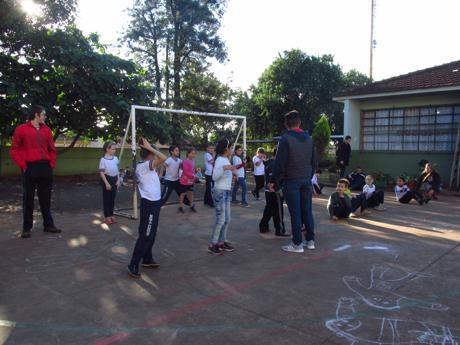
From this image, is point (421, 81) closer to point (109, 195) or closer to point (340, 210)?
point (340, 210)

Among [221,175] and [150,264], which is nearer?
[150,264]

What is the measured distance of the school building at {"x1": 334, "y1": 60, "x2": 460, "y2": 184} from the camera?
566 inches

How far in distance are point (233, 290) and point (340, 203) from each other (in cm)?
456

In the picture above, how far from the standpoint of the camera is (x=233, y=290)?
4.26 meters

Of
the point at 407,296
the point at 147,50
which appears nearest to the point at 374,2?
the point at 147,50

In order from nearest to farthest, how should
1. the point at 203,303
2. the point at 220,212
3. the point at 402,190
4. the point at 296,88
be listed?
the point at 203,303, the point at 220,212, the point at 402,190, the point at 296,88

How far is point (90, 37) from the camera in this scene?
14.6 metres

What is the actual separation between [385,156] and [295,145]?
11445mm

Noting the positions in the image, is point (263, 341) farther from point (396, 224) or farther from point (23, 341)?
point (396, 224)

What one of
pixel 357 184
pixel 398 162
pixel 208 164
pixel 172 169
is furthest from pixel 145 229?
pixel 398 162

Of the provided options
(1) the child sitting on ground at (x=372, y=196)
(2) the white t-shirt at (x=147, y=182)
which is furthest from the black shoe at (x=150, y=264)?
(1) the child sitting on ground at (x=372, y=196)

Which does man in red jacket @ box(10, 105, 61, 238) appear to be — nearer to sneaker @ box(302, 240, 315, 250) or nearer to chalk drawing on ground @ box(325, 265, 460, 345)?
sneaker @ box(302, 240, 315, 250)

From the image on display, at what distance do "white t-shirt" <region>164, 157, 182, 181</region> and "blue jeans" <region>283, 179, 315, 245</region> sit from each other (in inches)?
145

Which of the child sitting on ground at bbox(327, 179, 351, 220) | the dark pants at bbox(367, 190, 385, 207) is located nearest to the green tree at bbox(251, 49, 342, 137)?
the dark pants at bbox(367, 190, 385, 207)
